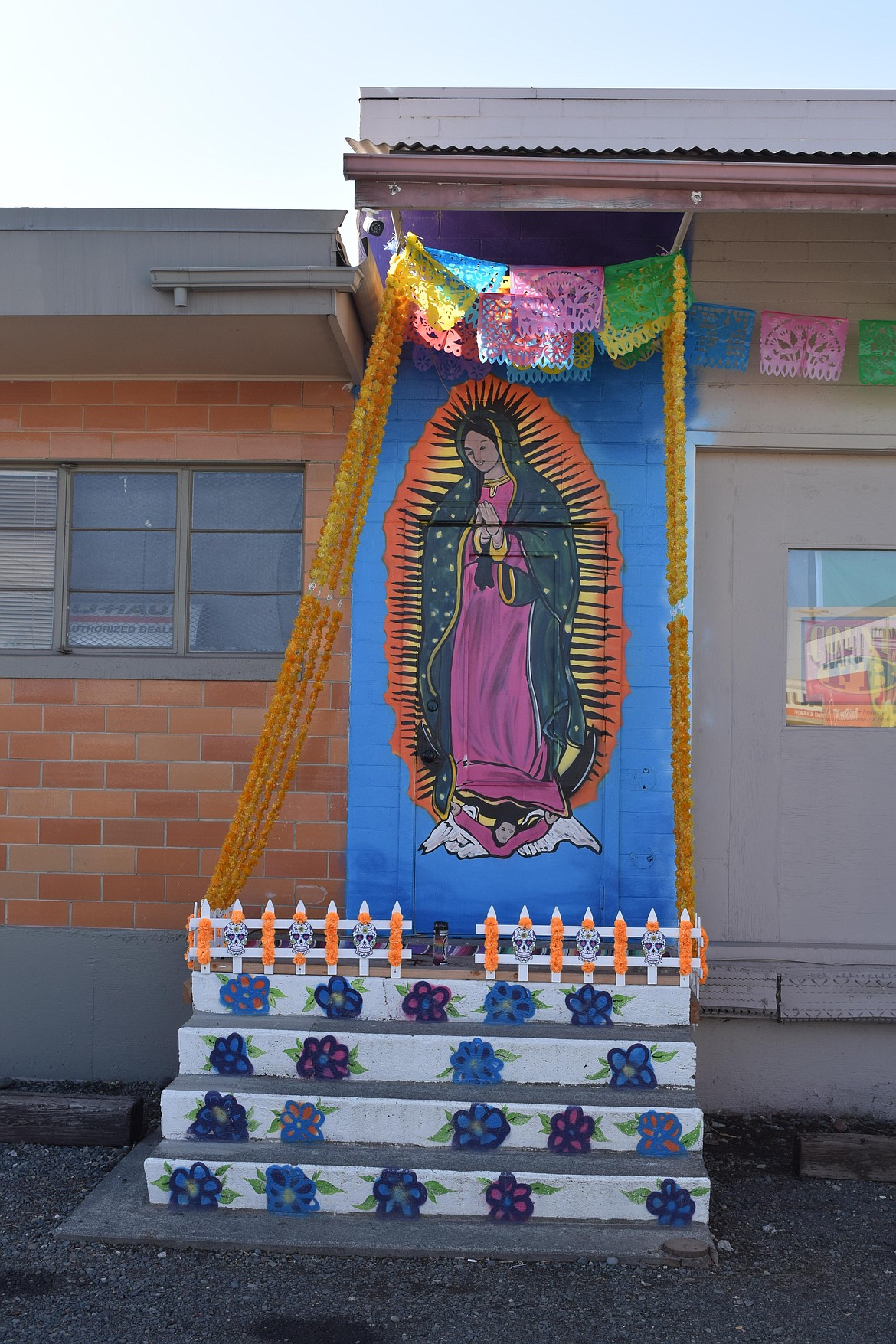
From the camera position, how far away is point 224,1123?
395 centimetres

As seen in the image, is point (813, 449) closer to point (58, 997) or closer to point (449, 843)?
point (449, 843)

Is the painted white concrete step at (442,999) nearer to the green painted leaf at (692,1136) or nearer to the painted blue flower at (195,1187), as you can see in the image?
the green painted leaf at (692,1136)

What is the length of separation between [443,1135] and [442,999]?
0.50 metres

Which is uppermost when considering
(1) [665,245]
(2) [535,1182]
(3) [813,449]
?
Answer: (1) [665,245]

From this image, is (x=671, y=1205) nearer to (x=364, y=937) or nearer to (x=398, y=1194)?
(x=398, y=1194)

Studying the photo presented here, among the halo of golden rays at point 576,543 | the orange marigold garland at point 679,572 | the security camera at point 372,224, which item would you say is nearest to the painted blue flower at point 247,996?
the halo of golden rays at point 576,543

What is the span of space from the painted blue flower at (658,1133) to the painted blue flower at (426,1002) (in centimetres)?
86

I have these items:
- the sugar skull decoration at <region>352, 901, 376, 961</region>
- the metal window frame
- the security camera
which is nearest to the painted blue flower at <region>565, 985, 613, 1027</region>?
the sugar skull decoration at <region>352, 901, 376, 961</region>

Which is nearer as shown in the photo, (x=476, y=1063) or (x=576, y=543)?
(x=476, y=1063)

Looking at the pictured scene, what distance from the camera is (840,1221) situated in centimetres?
405

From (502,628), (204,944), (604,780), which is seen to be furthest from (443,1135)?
(502,628)

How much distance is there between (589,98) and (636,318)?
99 centimetres

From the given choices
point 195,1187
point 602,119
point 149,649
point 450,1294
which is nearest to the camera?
point 450,1294

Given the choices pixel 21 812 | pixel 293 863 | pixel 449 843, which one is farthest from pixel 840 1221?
pixel 21 812
